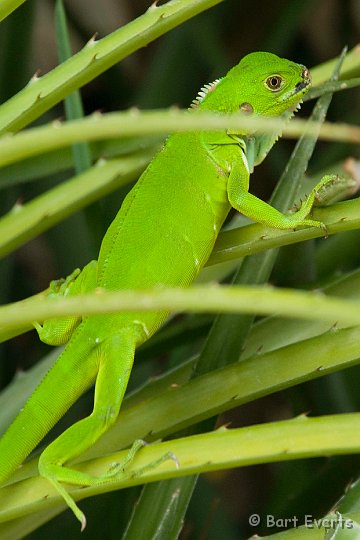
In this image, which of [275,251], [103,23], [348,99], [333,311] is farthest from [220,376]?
[103,23]

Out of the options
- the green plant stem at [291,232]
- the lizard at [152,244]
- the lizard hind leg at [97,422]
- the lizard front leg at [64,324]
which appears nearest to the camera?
the green plant stem at [291,232]

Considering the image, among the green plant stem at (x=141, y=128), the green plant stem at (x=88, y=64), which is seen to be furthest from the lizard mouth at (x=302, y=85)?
the green plant stem at (x=141, y=128)

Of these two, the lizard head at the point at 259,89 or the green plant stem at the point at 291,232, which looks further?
the lizard head at the point at 259,89

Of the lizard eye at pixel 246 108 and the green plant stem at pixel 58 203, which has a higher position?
the lizard eye at pixel 246 108

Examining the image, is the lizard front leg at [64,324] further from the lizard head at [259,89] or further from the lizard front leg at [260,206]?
the lizard head at [259,89]

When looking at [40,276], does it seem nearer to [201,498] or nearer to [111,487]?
[201,498]

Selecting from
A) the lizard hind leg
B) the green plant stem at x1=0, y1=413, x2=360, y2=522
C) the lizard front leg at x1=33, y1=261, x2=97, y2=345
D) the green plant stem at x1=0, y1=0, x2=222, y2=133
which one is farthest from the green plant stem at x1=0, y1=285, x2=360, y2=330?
Result: the lizard front leg at x1=33, y1=261, x2=97, y2=345

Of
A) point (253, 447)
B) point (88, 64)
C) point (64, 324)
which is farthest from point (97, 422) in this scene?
point (88, 64)
